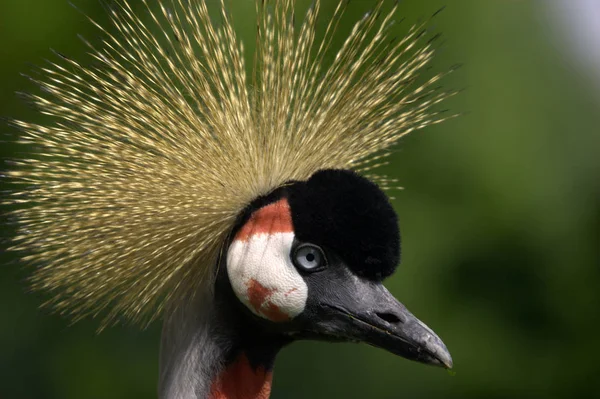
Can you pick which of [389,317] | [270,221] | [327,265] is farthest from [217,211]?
[389,317]

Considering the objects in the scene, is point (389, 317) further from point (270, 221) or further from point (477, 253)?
point (477, 253)

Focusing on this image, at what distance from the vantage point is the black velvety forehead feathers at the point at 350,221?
1340mm

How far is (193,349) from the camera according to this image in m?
1.45

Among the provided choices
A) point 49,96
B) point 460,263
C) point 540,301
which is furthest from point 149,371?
point 49,96

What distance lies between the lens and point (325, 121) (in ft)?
4.96

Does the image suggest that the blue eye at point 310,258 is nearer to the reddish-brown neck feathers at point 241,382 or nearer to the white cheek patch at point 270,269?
the white cheek patch at point 270,269

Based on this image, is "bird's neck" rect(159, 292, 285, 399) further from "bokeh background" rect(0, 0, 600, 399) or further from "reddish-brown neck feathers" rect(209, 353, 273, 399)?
"bokeh background" rect(0, 0, 600, 399)

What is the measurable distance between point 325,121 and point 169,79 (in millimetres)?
297

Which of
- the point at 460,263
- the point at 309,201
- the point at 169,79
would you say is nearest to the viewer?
the point at 309,201

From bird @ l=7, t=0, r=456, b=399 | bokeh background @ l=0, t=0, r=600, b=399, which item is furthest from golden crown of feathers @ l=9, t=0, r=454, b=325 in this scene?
bokeh background @ l=0, t=0, r=600, b=399

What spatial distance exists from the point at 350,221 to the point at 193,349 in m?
0.37

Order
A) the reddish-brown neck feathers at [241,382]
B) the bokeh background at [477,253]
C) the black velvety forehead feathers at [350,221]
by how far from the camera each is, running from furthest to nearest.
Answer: the bokeh background at [477,253] < the reddish-brown neck feathers at [241,382] < the black velvety forehead feathers at [350,221]

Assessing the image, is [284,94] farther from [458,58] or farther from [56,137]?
[458,58]

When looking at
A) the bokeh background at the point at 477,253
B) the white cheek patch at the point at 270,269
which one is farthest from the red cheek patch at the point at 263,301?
the bokeh background at the point at 477,253
